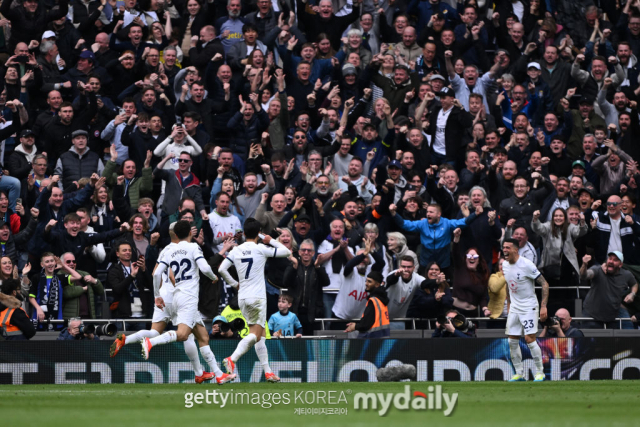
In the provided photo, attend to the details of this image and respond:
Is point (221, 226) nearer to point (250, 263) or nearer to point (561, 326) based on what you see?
point (250, 263)

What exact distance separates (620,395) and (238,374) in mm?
5796

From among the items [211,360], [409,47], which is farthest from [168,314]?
[409,47]

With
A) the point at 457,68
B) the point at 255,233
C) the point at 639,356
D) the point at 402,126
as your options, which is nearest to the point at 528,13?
the point at 457,68

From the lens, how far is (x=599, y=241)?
1842 centimetres

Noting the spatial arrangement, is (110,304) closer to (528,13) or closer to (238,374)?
(238,374)

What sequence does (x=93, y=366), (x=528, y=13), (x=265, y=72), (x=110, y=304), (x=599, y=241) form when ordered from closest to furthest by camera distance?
1. (x=93, y=366)
2. (x=110, y=304)
3. (x=599, y=241)
4. (x=265, y=72)
5. (x=528, y=13)

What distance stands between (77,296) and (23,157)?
3.31 m

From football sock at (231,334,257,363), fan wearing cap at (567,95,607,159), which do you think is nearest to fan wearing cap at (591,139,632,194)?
fan wearing cap at (567,95,607,159)

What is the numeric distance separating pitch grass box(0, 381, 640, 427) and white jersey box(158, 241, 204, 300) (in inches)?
52.3

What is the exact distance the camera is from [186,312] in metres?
13.7

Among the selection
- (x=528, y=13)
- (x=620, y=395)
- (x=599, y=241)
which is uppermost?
(x=528, y=13)

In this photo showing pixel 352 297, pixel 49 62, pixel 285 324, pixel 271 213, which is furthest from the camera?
pixel 49 62

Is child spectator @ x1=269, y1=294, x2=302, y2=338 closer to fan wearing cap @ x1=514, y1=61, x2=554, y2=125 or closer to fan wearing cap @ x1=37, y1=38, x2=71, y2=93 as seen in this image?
fan wearing cap @ x1=37, y1=38, x2=71, y2=93

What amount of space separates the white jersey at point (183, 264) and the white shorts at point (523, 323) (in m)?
5.00
